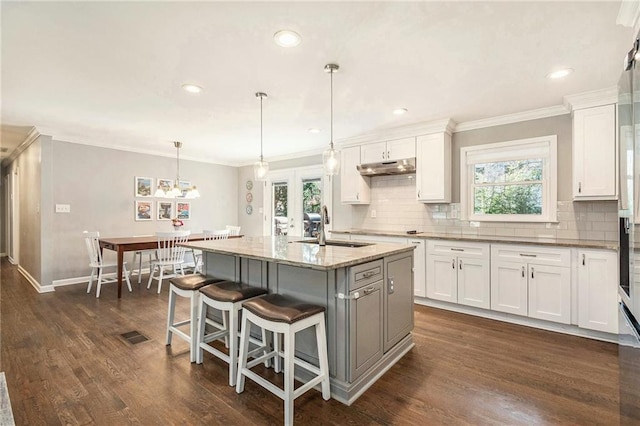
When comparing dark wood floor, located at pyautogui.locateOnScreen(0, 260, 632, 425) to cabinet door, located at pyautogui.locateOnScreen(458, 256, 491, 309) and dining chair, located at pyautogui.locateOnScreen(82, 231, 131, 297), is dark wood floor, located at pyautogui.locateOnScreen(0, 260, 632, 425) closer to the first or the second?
cabinet door, located at pyautogui.locateOnScreen(458, 256, 491, 309)

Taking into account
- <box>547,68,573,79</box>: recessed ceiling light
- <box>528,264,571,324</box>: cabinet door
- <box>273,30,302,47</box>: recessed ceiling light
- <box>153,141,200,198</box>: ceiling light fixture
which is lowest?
<box>528,264,571,324</box>: cabinet door

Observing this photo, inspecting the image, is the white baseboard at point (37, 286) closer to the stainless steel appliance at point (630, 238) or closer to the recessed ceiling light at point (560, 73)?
the stainless steel appliance at point (630, 238)

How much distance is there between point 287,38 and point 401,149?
256 centimetres

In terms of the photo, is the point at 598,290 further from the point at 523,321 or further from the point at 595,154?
the point at 595,154

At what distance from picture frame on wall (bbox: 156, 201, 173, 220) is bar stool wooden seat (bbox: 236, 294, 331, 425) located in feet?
15.3

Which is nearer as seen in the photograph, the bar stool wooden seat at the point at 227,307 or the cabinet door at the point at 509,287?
the bar stool wooden seat at the point at 227,307

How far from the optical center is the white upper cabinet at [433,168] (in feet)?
12.9

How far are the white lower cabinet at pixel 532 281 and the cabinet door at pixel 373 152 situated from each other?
6.21 feet

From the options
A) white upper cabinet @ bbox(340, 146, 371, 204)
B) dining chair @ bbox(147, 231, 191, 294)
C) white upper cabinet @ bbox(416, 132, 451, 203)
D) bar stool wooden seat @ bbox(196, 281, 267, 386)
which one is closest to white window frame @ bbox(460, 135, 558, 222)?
white upper cabinet @ bbox(416, 132, 451, 203)

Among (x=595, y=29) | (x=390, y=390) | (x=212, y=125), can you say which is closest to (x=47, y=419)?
(x=390, y=390)

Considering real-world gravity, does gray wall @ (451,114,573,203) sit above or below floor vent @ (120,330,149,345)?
above

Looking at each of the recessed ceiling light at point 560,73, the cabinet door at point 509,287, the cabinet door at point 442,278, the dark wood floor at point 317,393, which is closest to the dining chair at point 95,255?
the dark wood floor at point 317,393

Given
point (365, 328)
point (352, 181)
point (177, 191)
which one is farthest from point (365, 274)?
point (177, 191)

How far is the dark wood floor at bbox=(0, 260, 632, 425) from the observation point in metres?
1.79
